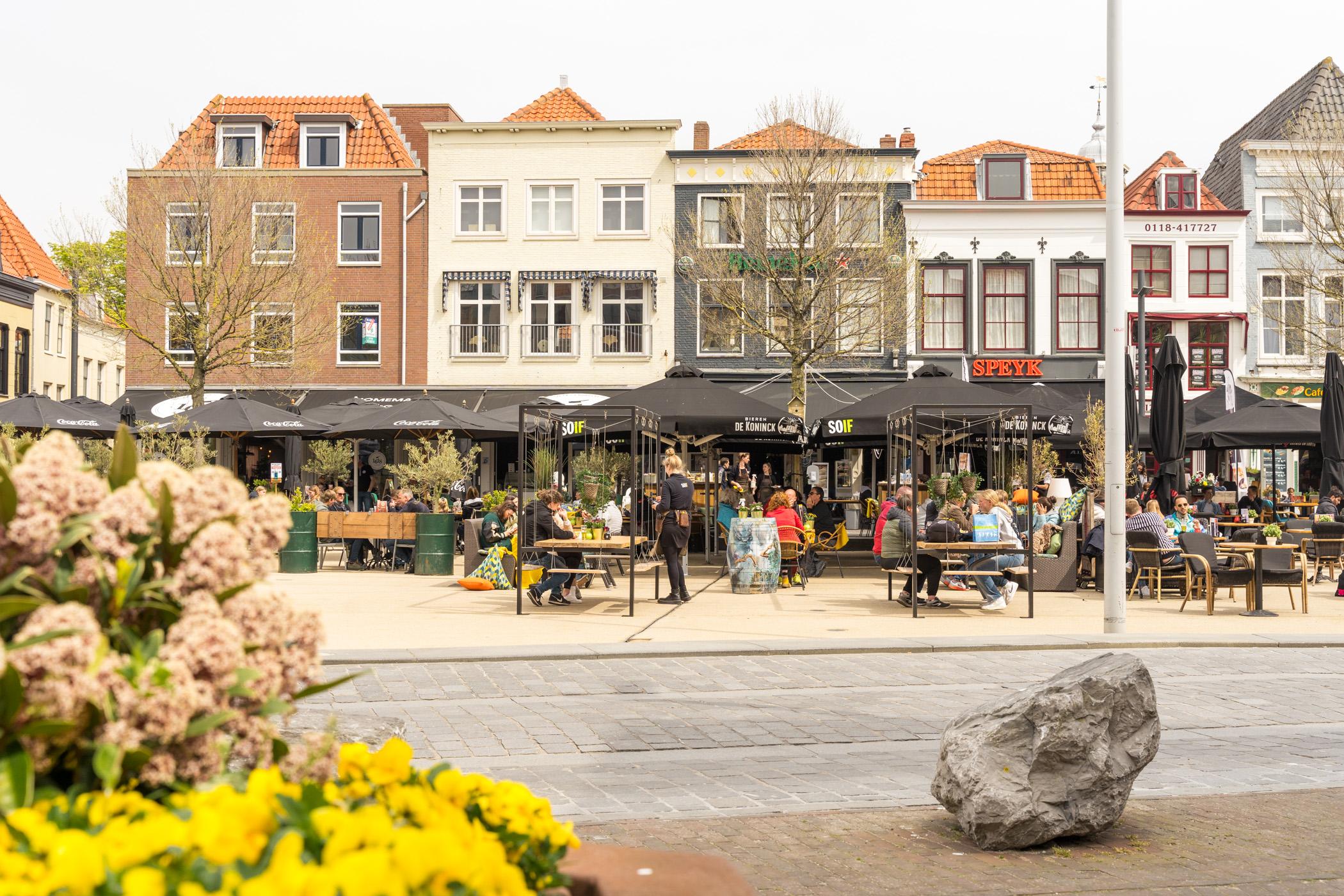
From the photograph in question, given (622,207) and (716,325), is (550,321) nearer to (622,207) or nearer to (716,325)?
(622,207)

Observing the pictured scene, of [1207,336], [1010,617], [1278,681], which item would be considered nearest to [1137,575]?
[1010,617]

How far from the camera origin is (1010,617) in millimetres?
15430

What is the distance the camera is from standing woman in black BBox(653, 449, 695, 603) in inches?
642

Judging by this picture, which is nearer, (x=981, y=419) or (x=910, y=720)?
(x=910, y=720)

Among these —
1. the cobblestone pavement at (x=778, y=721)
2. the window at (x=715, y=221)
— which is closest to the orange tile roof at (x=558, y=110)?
the window at (x=715, y=221)

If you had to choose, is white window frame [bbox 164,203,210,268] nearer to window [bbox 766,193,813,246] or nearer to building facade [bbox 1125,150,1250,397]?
window [bbox 766,193,813,246]

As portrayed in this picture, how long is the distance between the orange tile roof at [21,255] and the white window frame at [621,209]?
22172mm

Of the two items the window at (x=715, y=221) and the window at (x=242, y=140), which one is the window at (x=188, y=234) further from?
the window at (x=715, y=221)

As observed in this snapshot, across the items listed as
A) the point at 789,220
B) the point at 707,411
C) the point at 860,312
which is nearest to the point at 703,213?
the point at 789,220

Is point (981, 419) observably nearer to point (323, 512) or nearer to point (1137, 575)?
point (1137, 575)

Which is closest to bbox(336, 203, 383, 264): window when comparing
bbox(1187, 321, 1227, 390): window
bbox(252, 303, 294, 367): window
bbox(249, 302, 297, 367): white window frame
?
bbox(249, 302, 297, 367): white window frame

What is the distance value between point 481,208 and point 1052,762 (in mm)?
33851

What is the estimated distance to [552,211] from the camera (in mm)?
37688

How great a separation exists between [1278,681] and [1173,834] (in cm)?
A: 552
